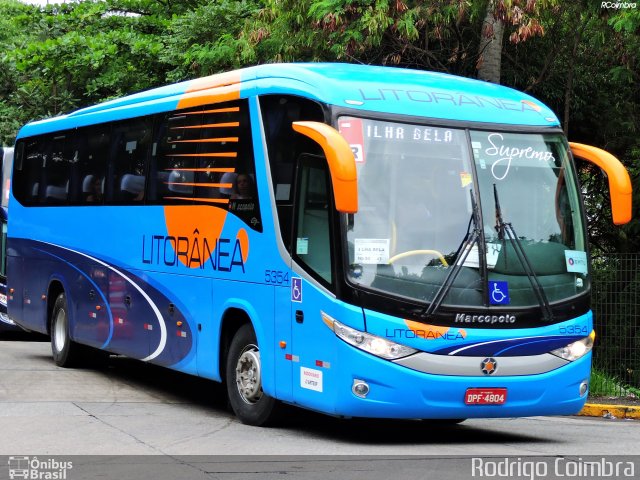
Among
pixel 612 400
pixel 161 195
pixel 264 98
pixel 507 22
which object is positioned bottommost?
pixel 612 400

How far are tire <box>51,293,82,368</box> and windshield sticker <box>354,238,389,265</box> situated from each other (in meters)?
7.83

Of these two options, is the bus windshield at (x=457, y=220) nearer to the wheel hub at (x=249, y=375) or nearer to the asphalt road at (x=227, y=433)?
the asphalt road at (x=227, y=433)

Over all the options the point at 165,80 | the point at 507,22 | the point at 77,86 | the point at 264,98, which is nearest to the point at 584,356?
the point at 264,98

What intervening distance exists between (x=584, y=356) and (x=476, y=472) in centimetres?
232

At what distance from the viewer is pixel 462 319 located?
972 cm

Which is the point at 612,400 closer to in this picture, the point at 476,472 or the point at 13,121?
the point at 476,472

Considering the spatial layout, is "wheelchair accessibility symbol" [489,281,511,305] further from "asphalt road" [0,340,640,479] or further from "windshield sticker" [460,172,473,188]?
"asphalt road" [0,340,640,479]

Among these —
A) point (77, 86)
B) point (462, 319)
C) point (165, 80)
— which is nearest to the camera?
point (462, 319)

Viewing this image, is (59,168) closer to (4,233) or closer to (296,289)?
(4,233)

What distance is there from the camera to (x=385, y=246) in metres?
9.67

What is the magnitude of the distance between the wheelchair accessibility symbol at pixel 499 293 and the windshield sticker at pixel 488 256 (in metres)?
0.16

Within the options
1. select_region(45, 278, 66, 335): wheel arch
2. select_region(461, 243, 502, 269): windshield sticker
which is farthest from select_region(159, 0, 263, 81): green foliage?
select_region(461, 243, 502, 269): windshield sticker

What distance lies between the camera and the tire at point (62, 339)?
1642cm

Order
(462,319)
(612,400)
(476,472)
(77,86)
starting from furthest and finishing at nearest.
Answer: (77,86) < (612,400) < (462,319) < (476,472)
